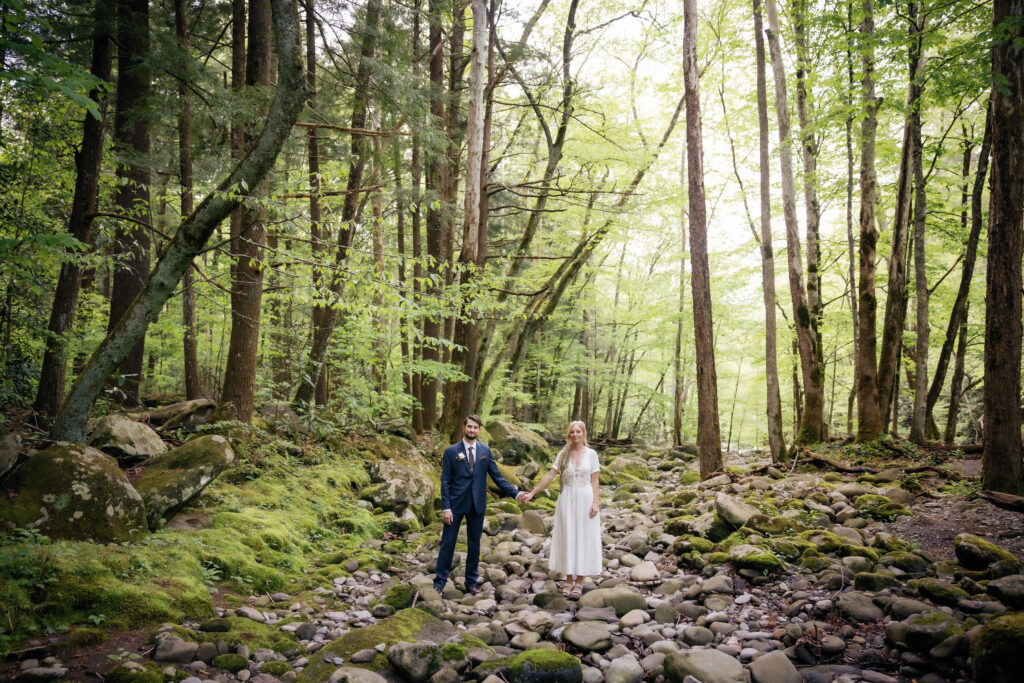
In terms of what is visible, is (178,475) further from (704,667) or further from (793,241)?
(793,241)

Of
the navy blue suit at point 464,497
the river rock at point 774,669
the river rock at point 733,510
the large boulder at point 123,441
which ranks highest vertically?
the large boulder at point 123,441

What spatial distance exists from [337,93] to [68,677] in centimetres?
1099

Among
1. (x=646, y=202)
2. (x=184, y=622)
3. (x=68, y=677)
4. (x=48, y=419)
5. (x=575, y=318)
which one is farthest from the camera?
(x=575, y=318)

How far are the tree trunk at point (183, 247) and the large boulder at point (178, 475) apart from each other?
0.83m

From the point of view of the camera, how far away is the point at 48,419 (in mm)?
6676

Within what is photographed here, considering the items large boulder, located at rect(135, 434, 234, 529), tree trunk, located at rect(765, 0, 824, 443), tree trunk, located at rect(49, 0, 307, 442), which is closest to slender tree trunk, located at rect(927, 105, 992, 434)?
Result: tree trunk, located at rect(765, 0, 824, 443)

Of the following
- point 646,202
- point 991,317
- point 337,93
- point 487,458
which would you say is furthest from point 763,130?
point 487,458

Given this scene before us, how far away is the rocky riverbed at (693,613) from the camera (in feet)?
12.3

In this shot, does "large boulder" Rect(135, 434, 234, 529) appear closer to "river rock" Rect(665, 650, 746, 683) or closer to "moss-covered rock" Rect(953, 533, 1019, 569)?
"river rock" Rect(665, 650, 746, 683)

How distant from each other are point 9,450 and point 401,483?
17.3 ft

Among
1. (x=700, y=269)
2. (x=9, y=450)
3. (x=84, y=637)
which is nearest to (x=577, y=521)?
(x=84, y=637)

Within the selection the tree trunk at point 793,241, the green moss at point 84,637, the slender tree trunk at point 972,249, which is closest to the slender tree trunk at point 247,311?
the green moss at point 84,637

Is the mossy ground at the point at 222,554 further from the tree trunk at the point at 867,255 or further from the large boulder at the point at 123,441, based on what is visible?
the tree trunk at the point at 867,255

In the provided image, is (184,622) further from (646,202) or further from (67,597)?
(646,202)
